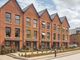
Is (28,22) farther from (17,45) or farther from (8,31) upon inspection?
(17,45)

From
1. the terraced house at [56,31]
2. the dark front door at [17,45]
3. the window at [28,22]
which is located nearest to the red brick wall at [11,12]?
the dark front door at [17,45]

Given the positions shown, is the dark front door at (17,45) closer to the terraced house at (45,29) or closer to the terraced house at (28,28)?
the terraced house at (28,28)

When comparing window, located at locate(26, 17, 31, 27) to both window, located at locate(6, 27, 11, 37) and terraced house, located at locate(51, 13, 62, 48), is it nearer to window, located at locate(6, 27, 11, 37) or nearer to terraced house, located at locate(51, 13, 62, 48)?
window, located at locate(6, 27, 11, 37)

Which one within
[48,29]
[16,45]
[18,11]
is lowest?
[16,45]

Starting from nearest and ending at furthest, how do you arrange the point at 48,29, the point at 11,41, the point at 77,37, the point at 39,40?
the point at 11,41, the point at 39,40, the point at 48,29, the point at 77,37

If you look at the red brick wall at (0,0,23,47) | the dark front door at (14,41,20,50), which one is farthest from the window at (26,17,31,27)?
the dark front door at (14,41,20,50)

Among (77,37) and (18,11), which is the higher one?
(18,11)

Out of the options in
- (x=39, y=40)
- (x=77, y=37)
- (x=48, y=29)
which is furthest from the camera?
(x=77, y=37)

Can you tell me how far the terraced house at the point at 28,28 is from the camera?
35500 millimetres

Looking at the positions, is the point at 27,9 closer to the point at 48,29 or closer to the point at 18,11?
the point at 18,11

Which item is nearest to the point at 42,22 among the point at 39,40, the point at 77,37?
the point at 39,40

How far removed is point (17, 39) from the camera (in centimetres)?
3734

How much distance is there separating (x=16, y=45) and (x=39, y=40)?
8521 millimetres

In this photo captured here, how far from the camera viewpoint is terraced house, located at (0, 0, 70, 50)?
35.5m
